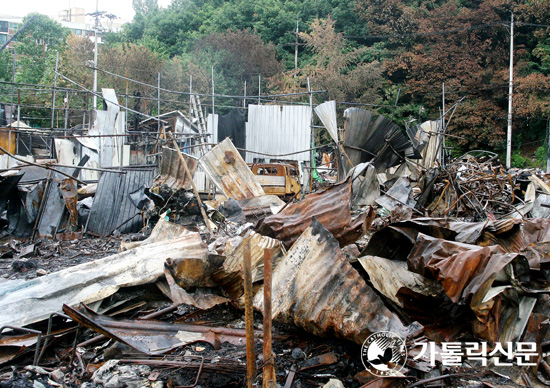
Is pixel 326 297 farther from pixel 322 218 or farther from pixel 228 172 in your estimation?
A: pixel 228 172

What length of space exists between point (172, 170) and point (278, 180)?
376cm

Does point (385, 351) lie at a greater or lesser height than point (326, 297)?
lesser

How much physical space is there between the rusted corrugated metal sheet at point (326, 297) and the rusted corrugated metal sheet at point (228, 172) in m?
5.04

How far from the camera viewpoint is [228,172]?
8234 mm

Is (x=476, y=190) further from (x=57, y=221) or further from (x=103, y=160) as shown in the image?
(x=103, y=160)

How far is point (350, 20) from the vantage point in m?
30.2

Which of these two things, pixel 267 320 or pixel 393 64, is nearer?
pixel 267 320

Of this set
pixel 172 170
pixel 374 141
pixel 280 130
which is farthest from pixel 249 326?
pixel 280 130

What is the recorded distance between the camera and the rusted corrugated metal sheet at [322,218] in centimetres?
400

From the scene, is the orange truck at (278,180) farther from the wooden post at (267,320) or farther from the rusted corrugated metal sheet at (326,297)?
the wooden post at (267,320)

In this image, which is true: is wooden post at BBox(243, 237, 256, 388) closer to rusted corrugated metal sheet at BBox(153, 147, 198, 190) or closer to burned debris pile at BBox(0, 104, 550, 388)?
burned debris pile at BBox(0, 104, 550, 388)

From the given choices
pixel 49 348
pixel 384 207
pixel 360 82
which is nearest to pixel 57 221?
pixel 49 348

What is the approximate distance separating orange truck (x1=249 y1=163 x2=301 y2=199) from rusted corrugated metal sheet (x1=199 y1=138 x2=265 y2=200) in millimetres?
2916

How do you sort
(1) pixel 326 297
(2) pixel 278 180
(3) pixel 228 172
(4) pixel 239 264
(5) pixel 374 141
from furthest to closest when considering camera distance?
(2) pixel 278 180
(5) pixel 374 141
(3) pixel 228 172
(4) pixel 239 264
(1) pixel 326 297
